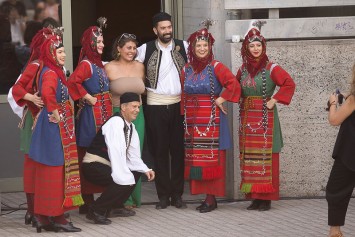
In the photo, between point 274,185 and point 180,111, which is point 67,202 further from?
point 274,185

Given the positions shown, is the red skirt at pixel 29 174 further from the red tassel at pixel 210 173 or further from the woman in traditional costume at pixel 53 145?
the red tassel at pixel 210 173

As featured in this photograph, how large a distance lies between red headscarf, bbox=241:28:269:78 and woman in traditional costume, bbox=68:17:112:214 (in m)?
1.35

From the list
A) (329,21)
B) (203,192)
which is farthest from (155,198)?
(329,21)

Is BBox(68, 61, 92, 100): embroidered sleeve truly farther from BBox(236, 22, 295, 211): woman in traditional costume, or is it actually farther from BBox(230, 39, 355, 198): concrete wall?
BBox(230, 39, 355, 198): concrete wall

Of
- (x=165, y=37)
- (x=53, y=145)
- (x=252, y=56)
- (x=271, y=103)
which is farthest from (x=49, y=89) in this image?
(x=271, y=103)

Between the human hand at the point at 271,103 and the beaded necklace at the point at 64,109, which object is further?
the human hand at the point at 271,103

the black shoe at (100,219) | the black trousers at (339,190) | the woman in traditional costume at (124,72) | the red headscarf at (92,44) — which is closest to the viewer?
the black trousers at (339,190)

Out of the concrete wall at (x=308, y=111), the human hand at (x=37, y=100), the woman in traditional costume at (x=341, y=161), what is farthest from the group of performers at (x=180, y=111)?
the woman in traditional costume at (x=341, y=161)

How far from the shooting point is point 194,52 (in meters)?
10.3

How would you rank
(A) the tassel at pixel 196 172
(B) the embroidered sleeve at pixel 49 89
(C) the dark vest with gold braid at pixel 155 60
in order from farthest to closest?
(C) the dark vest with gold braid at pixel 155 60 → (A) the tassel at pixel 196 172 → (B) the embroidered sleeve at pixel 49 89

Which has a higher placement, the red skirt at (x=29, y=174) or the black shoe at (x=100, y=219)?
the red skirt at (x=29, y=174)

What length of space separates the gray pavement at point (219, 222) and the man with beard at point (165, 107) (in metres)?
0.27

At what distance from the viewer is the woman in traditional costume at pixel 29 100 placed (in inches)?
368

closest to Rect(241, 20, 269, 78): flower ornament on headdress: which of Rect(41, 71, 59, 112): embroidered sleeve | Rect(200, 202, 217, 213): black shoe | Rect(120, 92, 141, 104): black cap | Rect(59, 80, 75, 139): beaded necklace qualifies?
Rect(120, 92, 141, 104): black cap
